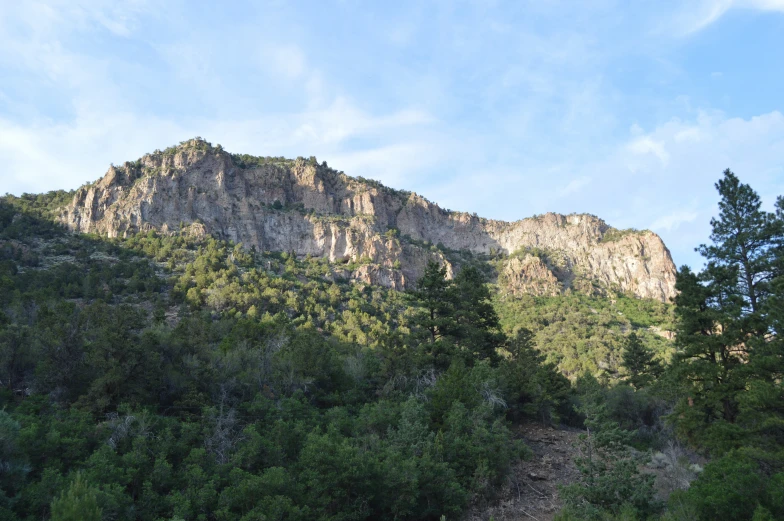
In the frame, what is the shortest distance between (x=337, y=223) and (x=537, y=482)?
8394cm

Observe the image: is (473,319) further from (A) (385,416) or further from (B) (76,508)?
(B) (76,508)

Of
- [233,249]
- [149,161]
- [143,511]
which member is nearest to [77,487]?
[143,511]

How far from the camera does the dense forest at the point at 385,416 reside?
36.1 ft

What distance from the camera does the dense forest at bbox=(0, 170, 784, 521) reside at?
433 inches

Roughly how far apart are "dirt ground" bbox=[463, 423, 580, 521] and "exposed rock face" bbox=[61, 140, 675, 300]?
64.5 meters

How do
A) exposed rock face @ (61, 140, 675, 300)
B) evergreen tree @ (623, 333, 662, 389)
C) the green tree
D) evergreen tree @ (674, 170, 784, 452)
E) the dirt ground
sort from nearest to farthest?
the green tree
the dirt ground
evergreen tree @ (674, 170, 784, 452)
evergreen tree @ (623, 333, 662, 389)
exposed rock face @ (61, 140, 675, 300)

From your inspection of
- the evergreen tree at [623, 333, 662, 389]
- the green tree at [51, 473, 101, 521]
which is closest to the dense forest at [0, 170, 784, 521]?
the green tree at [51, 473, 101, 521]

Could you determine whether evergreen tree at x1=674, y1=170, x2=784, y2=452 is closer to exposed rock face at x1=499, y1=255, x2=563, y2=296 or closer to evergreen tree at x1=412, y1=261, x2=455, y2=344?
evergreen tree at x1=412, y1=261, x2=455, y2=344

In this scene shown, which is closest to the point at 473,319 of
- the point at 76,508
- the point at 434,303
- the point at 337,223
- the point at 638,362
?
the point at 434,303

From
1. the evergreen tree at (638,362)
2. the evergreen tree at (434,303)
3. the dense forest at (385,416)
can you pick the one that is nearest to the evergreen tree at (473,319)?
the dense forest at (385,416)

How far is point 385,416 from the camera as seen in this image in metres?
17.0

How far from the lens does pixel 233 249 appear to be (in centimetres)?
7225

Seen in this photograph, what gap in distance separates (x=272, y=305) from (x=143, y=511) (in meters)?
42.7

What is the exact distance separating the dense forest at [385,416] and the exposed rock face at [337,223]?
59252mm
